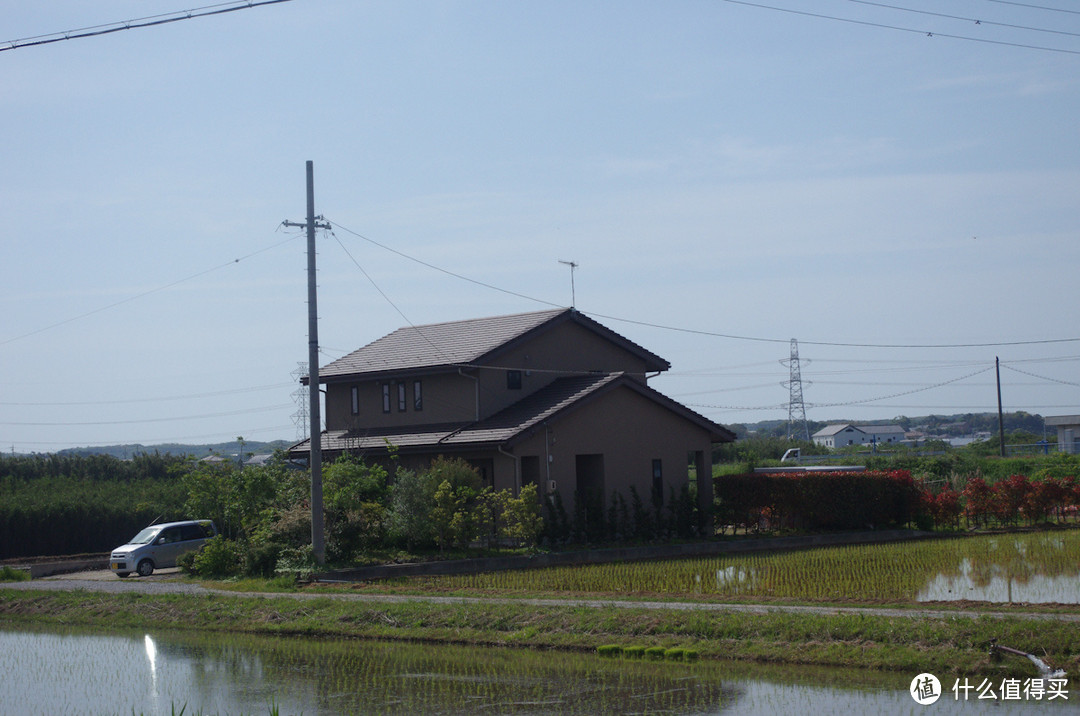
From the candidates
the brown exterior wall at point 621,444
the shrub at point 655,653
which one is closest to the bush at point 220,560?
the brown exterior wall at point 621,444

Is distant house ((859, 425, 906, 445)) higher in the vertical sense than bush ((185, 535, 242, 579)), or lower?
higher

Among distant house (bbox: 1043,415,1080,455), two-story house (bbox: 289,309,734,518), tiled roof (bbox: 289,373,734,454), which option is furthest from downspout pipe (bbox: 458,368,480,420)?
distant house (bbox: 1043,415,1080,455)

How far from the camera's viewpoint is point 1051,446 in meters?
91.5

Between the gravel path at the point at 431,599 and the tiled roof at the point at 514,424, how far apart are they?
744 cm

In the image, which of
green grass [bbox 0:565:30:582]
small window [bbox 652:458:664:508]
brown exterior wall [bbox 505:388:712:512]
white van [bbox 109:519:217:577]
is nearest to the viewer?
white van [bbox 109:519:217:577]

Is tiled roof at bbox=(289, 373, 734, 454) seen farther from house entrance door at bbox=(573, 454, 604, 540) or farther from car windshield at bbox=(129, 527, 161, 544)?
car windshield at bbox=(129, 527, 161, 544)

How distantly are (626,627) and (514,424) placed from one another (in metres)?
16.5

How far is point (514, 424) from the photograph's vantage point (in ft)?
105

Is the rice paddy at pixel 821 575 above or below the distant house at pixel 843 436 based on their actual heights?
below

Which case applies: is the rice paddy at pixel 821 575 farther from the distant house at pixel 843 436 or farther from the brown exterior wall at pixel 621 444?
the distant house at pixel 843 436

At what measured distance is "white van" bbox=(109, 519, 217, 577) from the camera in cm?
3061

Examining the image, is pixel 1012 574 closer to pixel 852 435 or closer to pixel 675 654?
pixel 675 654

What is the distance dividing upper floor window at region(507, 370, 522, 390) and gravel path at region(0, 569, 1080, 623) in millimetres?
11536

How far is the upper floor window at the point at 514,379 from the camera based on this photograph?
3528 cm
